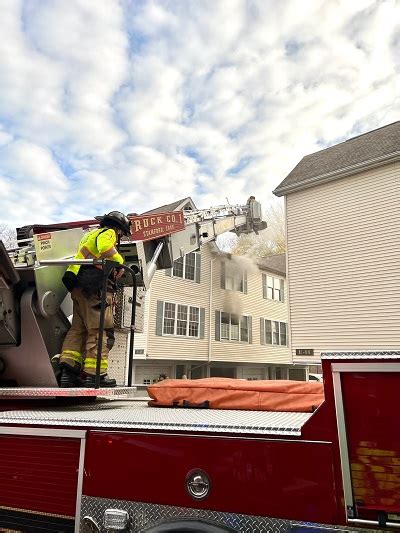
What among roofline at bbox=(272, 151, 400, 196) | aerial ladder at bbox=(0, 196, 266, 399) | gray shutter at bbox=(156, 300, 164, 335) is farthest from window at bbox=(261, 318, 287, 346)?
aerial ladder at bbox=(0, 196, 266, 399)

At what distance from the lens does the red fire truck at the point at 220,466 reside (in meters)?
1.73

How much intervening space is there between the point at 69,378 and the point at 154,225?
2129mm

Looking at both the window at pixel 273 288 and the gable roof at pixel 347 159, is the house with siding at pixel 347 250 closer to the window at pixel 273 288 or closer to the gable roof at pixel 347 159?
the gable roof at pixel 347 159

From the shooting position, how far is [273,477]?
6.03ft

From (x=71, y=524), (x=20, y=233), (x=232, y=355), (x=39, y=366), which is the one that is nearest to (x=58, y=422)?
(x=71, y=524)

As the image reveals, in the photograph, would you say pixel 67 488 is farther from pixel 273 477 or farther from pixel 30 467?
pixel 273 477

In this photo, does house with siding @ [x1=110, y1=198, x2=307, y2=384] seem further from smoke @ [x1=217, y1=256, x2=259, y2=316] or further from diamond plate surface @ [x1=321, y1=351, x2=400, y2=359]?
diamond plate surface @ [x1=321, y1=351, x2=400, y2=359]

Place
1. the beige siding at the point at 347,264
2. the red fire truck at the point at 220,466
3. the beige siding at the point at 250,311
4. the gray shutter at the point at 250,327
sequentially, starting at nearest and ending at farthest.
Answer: the red fire truck at the point at 220,466 < the beige siding at the point at 347,264 < the beige siding at the point at 250,311 < the gray shutter at the point at 250,327

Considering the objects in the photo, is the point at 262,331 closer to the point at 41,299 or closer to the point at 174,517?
the point at 41,299

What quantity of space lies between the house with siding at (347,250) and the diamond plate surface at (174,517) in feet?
38.8

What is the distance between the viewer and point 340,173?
1423cm

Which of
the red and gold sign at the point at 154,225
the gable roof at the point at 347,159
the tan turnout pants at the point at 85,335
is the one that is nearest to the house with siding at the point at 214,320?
the gable roof at the point at 347,159

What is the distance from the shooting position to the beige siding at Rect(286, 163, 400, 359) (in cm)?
1281

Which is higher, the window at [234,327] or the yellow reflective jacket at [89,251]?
the window at [234,327]
